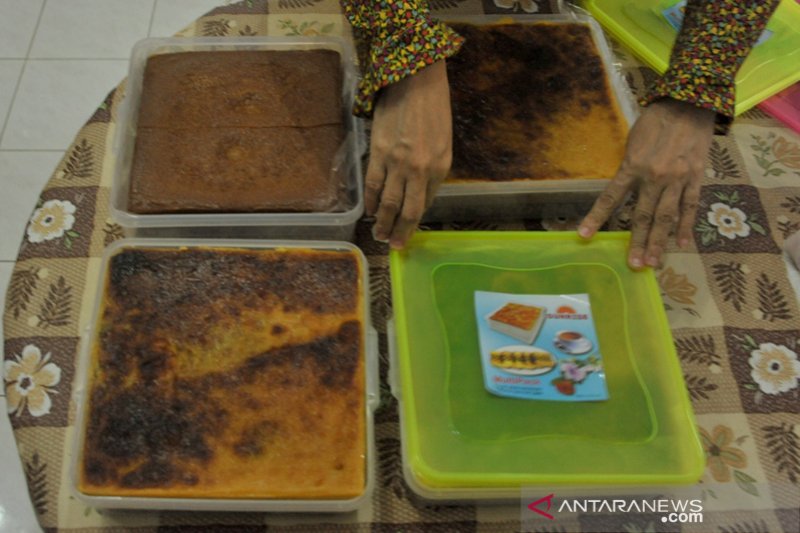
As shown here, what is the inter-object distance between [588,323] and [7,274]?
109cm

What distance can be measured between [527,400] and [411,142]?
1.40 feet

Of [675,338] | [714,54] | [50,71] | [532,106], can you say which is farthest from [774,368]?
[50,71]

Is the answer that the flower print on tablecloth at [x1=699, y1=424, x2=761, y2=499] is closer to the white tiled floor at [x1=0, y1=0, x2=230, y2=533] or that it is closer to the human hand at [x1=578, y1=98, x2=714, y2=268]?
the human hand at [x1=578, y1=98, x2=714, y2=268]

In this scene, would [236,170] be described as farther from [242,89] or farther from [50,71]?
[50,71]

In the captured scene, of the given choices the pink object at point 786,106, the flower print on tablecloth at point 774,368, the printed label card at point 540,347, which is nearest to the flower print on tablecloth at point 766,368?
the flower print on tablecloth at point 774,368

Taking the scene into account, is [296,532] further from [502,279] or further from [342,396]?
[502,279]

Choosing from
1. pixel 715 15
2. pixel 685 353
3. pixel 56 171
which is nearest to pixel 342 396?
pixel 685 353

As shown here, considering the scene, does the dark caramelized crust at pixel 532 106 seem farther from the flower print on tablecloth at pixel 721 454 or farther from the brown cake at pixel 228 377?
the flower print on tablecloth at pixel 721 454

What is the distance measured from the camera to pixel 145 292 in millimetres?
1079

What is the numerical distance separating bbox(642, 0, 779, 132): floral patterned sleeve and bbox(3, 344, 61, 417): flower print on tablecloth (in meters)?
1.06

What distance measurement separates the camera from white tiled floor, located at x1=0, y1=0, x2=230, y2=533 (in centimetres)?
145

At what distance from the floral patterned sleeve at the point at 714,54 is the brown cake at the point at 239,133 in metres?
0.58

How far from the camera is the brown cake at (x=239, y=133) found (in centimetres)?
118

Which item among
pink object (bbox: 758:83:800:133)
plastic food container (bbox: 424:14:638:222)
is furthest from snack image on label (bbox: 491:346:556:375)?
pink object (bbox: 758:83:800:133)
